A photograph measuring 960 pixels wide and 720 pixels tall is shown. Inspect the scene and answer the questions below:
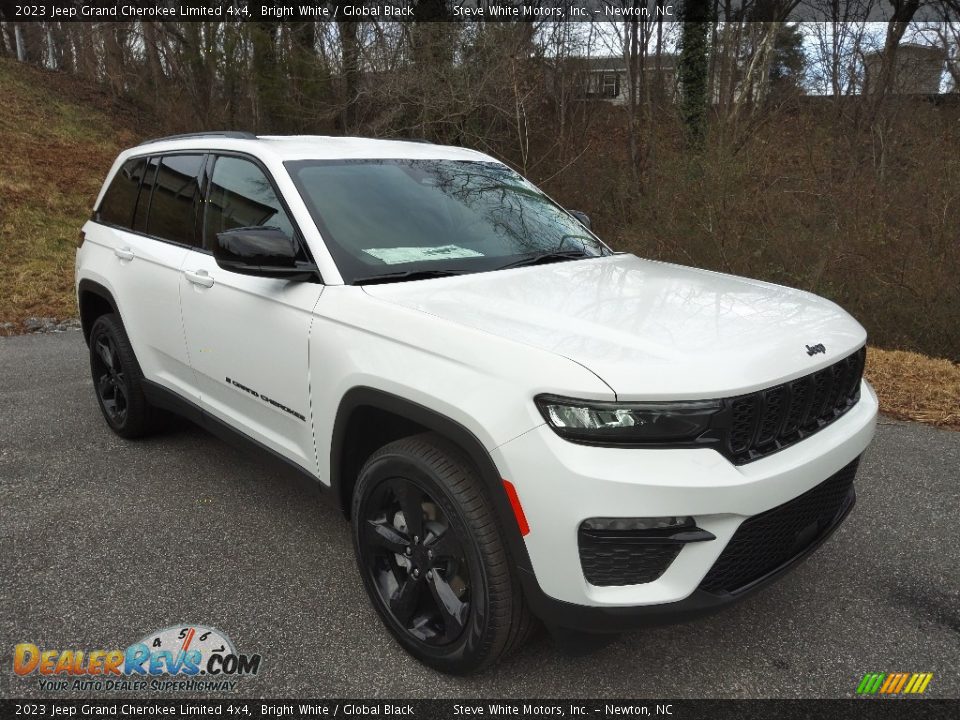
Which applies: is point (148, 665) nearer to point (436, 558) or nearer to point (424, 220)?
point (436, 558)

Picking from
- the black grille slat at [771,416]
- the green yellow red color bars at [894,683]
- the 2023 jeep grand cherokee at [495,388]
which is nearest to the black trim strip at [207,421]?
the 2023 jeep grand cherokee at [495,388]

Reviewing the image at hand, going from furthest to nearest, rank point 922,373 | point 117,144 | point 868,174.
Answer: point 117,144 < point 868,174 < point 922,373

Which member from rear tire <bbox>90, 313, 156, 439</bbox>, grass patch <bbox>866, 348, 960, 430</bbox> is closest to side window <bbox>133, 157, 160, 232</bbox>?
rear tire <bbox>90, 313, 156, 439</bbox>

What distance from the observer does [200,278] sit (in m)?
3.45

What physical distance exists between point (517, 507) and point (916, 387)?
4686mm

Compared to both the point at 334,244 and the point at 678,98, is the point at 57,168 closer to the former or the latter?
the point at 678,98

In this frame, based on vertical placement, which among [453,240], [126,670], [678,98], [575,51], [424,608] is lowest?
[126,670]

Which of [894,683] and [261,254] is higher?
[261,254]

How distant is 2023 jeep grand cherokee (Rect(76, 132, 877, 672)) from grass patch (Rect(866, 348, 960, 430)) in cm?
276

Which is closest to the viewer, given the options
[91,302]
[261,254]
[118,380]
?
[261,254]

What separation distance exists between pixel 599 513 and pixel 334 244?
155 cm

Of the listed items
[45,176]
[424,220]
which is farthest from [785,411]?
[45,176]

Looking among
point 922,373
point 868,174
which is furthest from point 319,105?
point 922,373

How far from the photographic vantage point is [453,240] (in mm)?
3174
